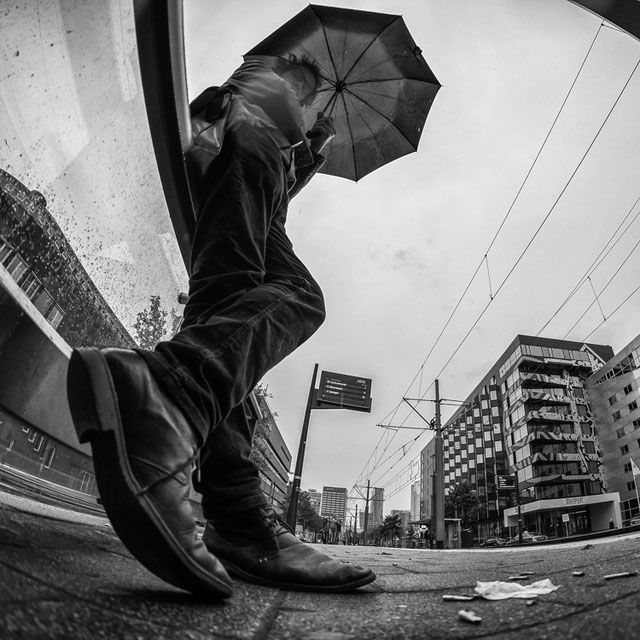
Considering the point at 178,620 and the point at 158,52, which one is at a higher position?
the point at 158,52

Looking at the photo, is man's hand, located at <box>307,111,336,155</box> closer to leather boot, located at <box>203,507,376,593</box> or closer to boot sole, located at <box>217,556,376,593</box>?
leather boot, located at <box>203,507,376,593</box>

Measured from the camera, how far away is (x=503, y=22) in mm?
3900

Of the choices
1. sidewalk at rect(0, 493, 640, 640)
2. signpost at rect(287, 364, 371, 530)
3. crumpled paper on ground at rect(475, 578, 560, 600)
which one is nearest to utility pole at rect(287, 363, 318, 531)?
signpost at rect(287, 364, 371, 530)

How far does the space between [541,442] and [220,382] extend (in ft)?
172

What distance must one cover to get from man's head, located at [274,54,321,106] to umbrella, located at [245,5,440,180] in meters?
1.25

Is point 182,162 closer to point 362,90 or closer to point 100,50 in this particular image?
point 100,50

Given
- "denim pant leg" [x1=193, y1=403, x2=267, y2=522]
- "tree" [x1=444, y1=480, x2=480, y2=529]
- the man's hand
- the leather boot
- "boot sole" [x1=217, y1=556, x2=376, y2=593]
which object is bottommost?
"boot sole" [x1=217, y1=556, x2=376, y2=593]

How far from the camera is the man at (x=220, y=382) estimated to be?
66 centimetres

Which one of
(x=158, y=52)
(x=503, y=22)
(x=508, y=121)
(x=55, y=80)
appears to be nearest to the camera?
(x=55, y=80)

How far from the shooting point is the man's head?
212cm

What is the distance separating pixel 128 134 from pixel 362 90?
2560 mm

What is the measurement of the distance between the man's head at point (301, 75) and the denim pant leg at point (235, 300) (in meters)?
0.97

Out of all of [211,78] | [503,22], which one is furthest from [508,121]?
[211,78]

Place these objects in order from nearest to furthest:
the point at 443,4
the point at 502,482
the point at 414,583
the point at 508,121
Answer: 1. the point at 414,583
2. the point at 443,4
3. the point at 508,121
4. the point at 502,482
